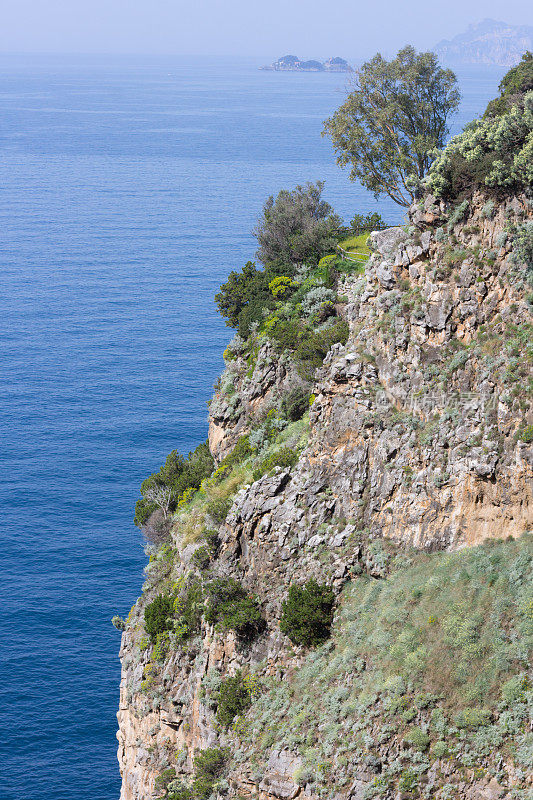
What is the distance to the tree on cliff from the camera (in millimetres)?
47250

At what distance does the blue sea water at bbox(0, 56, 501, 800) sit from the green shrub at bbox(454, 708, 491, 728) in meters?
35.9

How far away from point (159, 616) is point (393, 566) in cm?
1488

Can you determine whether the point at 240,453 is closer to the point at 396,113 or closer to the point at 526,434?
the point at 526,434

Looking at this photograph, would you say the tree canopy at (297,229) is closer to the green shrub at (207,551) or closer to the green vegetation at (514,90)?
the green vegetation at (514,90)

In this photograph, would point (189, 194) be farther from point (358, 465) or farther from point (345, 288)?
point (358, 465)

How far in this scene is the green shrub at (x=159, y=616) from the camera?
39.8 metres

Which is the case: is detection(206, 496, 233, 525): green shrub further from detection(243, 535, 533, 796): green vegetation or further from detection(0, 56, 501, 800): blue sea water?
detection(0, 56, 501, 800): blue sea water

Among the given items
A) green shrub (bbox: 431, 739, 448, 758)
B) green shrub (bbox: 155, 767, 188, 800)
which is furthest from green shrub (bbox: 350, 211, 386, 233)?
green shrub (bbox: 431, 739, 448, 758)

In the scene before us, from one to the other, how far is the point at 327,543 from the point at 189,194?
486 ft

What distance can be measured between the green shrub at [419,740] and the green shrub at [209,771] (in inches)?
387

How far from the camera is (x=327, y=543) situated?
106 feet

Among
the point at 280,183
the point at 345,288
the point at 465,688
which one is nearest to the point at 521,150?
the point at 345,288

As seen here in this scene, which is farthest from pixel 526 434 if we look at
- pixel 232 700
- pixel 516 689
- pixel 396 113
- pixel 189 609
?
pixel 396 113

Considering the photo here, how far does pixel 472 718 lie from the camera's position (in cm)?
2409
